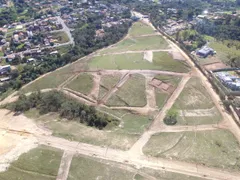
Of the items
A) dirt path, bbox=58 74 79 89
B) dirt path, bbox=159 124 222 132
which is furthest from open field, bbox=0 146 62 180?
dirt path, bbox=58 74 79 89

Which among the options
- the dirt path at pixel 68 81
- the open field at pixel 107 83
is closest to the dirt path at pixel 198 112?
the open field at pixel 107 83

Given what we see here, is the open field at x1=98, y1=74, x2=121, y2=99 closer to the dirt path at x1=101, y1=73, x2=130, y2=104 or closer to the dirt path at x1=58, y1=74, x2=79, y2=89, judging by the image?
the dirt path at x1=101, y1=73, x2=130, y2=104

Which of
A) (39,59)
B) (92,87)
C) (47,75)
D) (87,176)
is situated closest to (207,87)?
(92,87)

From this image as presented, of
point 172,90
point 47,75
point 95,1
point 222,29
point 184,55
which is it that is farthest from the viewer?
point 95,1

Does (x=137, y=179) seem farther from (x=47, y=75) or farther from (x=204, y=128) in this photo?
(x=47, y=75)

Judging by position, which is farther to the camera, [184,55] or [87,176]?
[184,55]

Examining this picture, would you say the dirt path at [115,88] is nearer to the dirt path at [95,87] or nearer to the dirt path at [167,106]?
the dirt path at [95,87]
